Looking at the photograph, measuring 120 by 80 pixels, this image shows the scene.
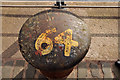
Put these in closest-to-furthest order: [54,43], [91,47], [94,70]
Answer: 1. [54,43]
2. [94,70]
3. [91,47]

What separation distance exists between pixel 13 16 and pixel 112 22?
7.15 ft

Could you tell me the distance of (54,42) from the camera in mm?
1444

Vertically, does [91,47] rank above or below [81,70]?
above

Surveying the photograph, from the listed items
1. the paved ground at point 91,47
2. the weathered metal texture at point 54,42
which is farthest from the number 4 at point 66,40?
the paved ground at point 91,47

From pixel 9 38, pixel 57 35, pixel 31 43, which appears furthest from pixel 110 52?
pixel 9 38

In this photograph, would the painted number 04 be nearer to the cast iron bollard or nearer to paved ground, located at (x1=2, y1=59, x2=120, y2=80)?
the cast iron bollard

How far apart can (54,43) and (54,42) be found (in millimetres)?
11

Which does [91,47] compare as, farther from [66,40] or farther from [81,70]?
[66,40]

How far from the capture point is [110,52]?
8.50ft

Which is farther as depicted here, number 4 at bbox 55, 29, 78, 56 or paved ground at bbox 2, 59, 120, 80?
paved ground at bbox 2, 59, 120, 80

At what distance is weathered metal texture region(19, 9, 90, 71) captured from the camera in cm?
144

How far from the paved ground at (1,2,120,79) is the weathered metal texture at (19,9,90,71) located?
3.23 ft

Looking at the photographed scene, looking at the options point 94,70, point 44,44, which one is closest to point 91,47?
point 94,70

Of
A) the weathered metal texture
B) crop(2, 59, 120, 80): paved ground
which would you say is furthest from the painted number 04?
crop(2, 59, 120, 80): paved ground
